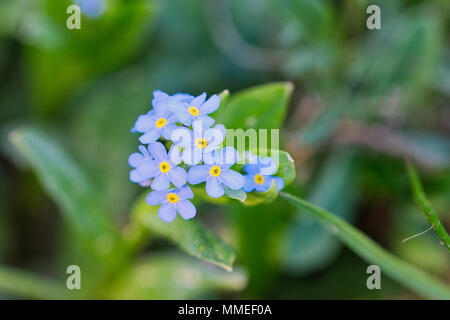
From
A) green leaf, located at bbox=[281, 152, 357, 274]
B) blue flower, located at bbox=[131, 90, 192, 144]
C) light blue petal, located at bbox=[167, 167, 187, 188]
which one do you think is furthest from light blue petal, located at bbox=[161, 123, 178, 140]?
green leaf, located at bbox=[281, 152, 357, 274]

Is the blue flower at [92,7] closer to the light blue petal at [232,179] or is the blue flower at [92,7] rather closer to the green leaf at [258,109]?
the green leaf at [258,109]

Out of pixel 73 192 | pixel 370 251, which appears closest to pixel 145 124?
pixel 73 192

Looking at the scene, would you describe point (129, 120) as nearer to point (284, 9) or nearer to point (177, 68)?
point (177, 68)

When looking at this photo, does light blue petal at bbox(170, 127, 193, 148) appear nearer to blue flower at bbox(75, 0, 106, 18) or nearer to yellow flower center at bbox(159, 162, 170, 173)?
yellow flower center at bbox(159, 162, 170, 173)

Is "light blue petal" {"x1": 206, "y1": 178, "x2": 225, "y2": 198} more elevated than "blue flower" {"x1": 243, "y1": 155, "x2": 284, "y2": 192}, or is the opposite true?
"blue flower" {"x1": 243, "y1": 155, "x2": 284, "y2": 192}

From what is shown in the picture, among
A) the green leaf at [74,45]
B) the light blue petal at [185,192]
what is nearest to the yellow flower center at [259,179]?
the light blue petal at [185,192]
